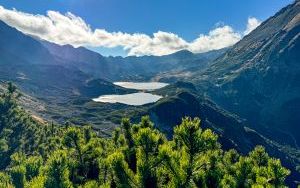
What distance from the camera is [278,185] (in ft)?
84.2

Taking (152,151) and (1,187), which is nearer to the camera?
(152,151)

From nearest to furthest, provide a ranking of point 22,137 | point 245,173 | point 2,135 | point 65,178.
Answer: point 245,173, point 65,178, point 2,135, point 22,137

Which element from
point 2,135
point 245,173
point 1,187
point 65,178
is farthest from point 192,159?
point 2,135

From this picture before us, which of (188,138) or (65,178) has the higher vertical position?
(188,138)

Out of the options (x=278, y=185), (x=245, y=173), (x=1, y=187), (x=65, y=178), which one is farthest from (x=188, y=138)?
(x=1, y=187)

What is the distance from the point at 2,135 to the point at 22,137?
1685 cm

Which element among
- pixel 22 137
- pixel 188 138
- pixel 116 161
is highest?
pixel 188 138

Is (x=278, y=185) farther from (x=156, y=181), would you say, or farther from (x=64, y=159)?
(x=64, y=159)

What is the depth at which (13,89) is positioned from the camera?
517ft

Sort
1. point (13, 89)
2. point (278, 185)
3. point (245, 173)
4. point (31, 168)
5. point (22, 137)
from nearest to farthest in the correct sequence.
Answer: point (278, 185) < point (245, 173) < point (31, 168) < point (22, 137) < point (13, 89)

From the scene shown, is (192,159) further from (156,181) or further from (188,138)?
(156,181)

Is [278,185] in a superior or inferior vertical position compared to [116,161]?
inferior

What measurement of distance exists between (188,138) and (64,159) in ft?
59.7

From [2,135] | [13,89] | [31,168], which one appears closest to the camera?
[31,168]
